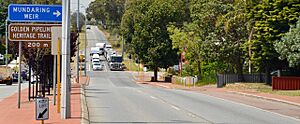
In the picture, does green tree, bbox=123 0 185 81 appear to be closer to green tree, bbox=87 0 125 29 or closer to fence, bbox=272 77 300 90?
fence, bbox=272 77 300 90

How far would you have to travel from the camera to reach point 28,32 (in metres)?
23.6

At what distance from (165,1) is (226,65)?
1700 centimetres

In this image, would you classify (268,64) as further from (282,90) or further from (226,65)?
(226,65)

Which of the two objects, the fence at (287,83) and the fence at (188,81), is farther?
the fence at (188,81)

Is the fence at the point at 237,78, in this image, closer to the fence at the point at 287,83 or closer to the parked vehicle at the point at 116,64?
the fence at the point at 287,83

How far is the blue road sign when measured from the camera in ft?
70.9

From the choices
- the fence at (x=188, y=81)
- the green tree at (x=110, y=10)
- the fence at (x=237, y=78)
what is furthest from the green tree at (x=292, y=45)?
the green tree at (x=110, y=10)

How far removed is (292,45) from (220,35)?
638 inches

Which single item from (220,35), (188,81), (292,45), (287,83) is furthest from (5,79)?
(292,45)

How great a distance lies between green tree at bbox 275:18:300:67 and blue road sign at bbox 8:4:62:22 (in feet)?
57.0

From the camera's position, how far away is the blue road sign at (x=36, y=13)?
21.6 meters

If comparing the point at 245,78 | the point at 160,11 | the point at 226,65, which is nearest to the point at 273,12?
the point at 245,78

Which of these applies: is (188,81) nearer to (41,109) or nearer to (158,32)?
(158,32)

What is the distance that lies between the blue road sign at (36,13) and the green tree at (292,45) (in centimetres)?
1738
